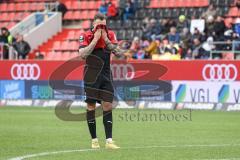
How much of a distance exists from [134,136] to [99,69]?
2.74 metres

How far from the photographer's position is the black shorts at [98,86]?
1268cm

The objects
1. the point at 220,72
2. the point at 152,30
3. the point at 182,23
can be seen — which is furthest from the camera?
the point at 152,30

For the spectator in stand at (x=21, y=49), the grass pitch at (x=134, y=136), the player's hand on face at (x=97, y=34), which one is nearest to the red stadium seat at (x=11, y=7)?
the spectator in stand at (x=21, y=49)

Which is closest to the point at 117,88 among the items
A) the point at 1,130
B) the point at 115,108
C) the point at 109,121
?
the point at 115,108

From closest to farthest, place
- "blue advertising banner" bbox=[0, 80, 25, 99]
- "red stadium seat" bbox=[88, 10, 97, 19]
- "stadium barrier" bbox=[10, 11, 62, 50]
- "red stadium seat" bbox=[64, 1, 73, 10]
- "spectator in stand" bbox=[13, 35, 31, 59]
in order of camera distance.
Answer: "blue advertising banner" bbox=[0, 80, 25, 99] → "spectator in stand" bbox=[13, 35, 31, 59] → "stadium barrier" bbox=[10, 11, 62, 50] → "red stadium seat" bbox=[88, 10, 97, 19] → "red stadium seat" bbox=[64, 1, 73, 10]

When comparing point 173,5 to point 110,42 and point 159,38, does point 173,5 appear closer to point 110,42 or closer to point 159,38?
point 159,38

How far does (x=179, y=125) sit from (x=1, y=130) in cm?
445

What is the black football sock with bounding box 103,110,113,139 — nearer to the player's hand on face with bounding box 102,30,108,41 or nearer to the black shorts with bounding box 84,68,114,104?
the black shorts with bounding box 84,68,114,104

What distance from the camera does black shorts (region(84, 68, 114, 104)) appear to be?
12684mm

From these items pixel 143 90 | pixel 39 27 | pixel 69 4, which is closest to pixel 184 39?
pixel 143 90

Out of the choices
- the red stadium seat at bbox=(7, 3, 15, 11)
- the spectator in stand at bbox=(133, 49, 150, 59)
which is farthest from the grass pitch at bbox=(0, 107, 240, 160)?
the red stadium seat at bbox=(7, 3, 15, 11)

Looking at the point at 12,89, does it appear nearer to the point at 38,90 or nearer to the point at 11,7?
the point at 38,90

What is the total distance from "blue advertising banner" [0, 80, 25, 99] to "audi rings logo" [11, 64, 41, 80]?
0.23m

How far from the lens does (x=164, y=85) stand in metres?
25.1
